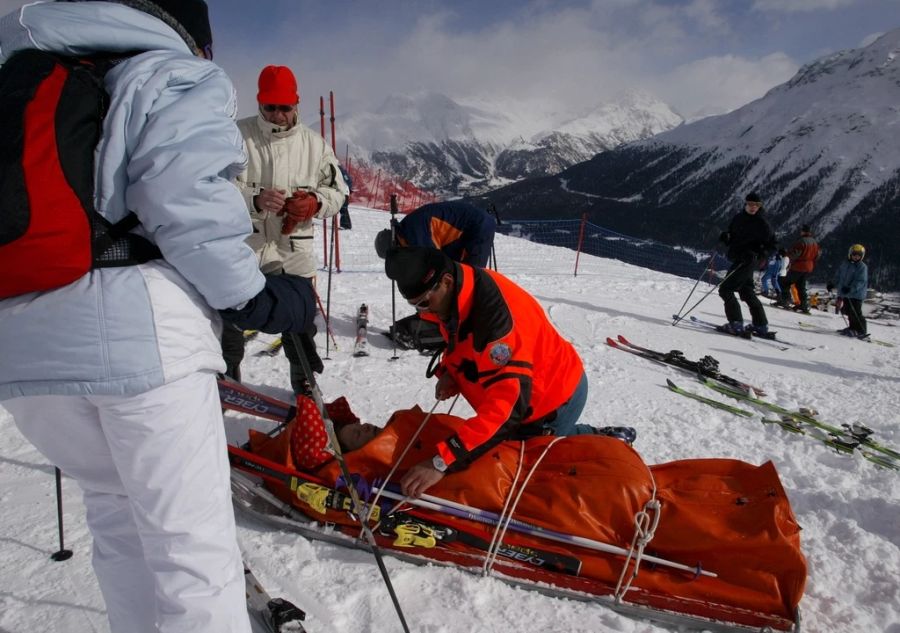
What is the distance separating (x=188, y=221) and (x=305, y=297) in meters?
0.48

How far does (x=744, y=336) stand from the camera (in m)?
7.52

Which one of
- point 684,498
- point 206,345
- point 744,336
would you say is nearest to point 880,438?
point 684,498

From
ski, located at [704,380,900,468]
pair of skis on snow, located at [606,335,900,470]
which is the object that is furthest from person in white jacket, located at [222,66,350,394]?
ski, located at [704,380,900,468]

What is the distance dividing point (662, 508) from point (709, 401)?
8.71ft

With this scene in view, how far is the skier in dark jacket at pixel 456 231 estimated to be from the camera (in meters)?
4.41

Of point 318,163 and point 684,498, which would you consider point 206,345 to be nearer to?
point 684,498

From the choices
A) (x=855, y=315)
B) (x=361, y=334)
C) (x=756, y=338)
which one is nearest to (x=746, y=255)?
(x=756, y=338)

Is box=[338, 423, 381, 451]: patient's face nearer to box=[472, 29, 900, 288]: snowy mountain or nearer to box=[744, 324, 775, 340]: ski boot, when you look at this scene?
box=[744, 324, 775, 340]: ski boot

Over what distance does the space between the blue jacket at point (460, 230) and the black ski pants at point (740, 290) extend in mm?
4648

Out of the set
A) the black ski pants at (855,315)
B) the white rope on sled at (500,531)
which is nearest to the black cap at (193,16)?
the white rope on sled at (500,531)

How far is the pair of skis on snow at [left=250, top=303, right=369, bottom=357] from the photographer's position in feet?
16.2

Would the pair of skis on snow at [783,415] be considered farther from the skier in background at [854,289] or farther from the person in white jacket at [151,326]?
the skier in background at [854,289]

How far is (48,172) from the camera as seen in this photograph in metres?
1.05

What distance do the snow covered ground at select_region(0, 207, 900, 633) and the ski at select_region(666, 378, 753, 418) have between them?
0.08 m
